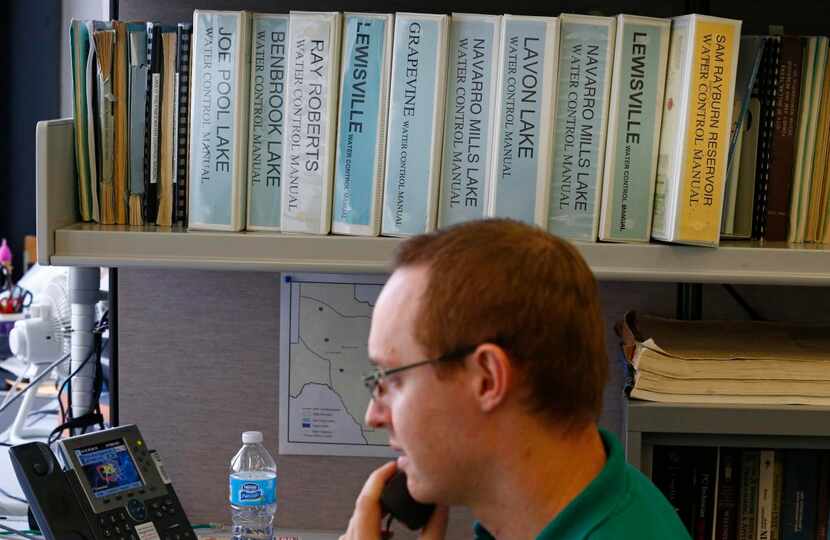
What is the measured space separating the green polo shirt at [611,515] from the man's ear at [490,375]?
12cm

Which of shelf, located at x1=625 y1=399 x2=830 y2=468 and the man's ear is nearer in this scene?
the man's ear

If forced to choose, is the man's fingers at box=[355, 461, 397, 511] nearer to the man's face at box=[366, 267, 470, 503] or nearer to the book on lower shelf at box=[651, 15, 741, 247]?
the man's face at box=[366, 267, 470, 503]

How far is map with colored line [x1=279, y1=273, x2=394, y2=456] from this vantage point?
5.59 feet

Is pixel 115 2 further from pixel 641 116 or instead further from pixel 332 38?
pixel 641 116

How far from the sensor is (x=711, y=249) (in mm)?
1405

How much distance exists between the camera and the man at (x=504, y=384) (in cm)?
96

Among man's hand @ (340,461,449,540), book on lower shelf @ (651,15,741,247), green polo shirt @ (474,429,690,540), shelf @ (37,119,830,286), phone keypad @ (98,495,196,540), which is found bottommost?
phone keypad @ (98,495,196,540)

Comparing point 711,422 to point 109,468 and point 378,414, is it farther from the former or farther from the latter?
point 109,468

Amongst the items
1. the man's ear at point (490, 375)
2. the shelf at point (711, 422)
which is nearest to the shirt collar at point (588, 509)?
the man's ear at point (490, 375)

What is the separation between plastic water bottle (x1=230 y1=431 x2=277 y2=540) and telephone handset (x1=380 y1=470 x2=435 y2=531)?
41 centimetres

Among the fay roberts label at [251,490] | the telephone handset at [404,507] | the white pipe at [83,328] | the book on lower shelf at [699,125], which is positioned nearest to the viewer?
the telephone handset at [404,507]

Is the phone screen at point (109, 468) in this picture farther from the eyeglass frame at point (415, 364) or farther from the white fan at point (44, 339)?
the eyeglass frame at point (415, 364)

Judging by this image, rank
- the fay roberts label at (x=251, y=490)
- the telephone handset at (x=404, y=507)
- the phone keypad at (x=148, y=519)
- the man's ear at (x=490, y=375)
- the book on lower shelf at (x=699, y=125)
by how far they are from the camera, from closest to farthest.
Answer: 1. the man's ear at (x=490, y=375)
2. the telephone handset at (x=404, y=507)
3. the book on lower shelf at (x=699, y=125)
4. the phone keypad at (x=148, y=519)
5. the fay roberts label at (x=251, y=490)

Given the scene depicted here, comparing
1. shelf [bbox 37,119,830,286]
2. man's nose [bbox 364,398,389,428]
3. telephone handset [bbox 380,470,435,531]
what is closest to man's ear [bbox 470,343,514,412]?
man's nose [bbox 364,398,389,428]
